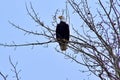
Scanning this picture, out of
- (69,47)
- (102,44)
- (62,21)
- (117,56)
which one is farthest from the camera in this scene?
(62,21)

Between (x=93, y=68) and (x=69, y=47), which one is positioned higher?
(x=69, y=47)

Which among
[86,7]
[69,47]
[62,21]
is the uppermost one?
[62,21]

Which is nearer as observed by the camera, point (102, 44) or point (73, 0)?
point (102, 44)

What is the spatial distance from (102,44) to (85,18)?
43cm

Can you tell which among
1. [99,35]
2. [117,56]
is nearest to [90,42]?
[99,35]

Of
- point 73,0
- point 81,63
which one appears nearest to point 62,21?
point 73,0

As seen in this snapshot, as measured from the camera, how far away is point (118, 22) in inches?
197

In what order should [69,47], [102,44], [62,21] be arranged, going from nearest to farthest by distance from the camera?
1. [102,44]
2. [69,47]
3. [62,21]

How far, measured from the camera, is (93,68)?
196 inches

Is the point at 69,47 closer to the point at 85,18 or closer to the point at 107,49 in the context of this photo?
the point at 85,18

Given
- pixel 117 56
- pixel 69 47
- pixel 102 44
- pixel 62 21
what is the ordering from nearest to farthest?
pixel 117 56 < pixel 102 44 < pixel 69 47 < pixel 62 21

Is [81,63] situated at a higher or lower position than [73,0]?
lower

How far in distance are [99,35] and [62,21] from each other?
8.77 ft

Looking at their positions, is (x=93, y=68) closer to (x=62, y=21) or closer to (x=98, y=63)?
(x=98, y=63)
